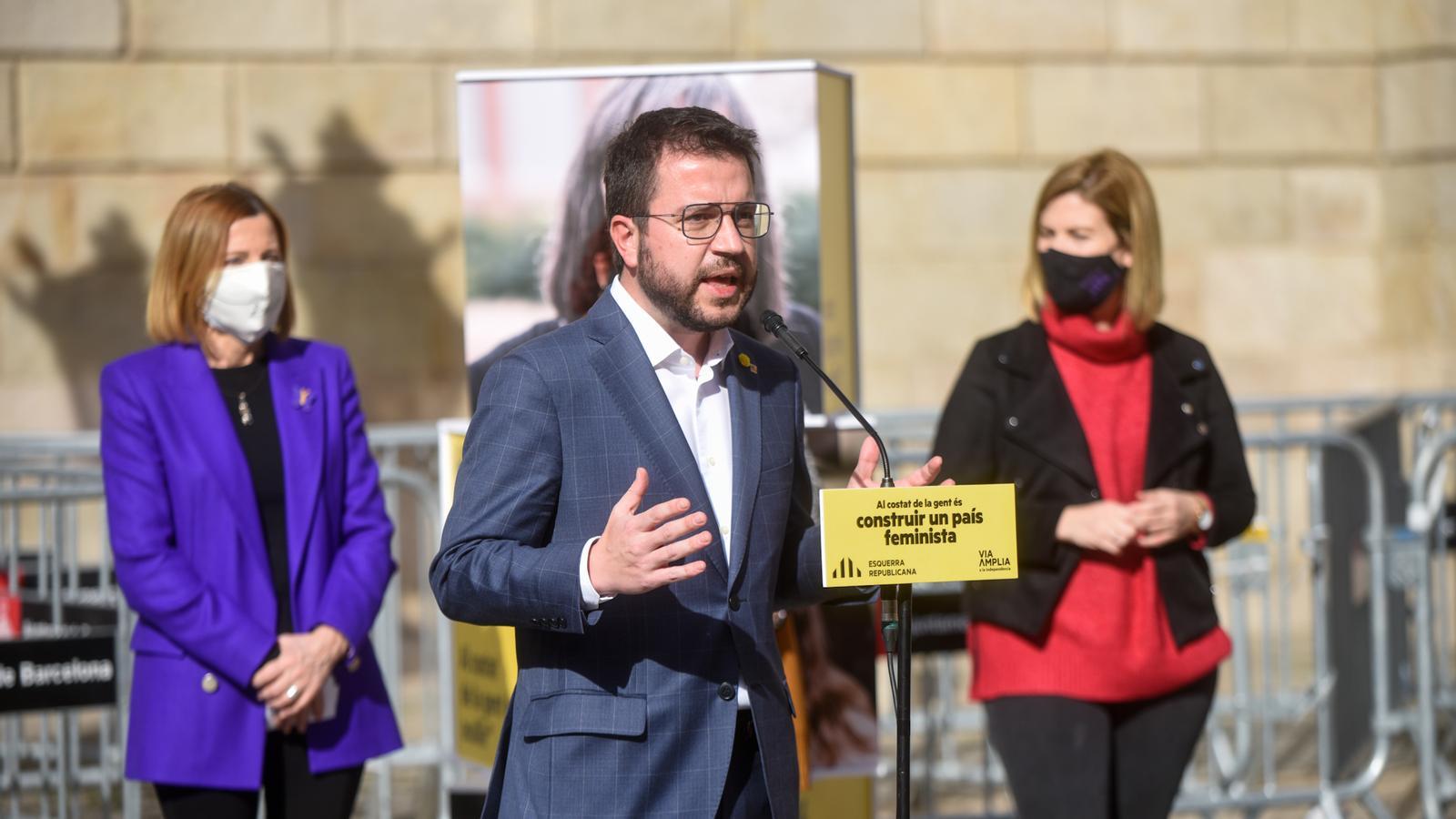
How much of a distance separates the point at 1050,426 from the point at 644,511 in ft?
6.18

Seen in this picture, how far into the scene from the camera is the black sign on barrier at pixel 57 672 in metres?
5.45

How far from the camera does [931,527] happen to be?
295 cm

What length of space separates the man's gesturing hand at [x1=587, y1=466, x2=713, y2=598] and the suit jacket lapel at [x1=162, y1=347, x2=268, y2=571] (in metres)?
1.82

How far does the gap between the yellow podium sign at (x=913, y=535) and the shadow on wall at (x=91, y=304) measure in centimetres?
702

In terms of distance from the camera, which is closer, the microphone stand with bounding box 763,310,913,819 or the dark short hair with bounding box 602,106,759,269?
the microphone stand with bounding box 763,310,913,819

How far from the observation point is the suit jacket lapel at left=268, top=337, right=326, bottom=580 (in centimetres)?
438

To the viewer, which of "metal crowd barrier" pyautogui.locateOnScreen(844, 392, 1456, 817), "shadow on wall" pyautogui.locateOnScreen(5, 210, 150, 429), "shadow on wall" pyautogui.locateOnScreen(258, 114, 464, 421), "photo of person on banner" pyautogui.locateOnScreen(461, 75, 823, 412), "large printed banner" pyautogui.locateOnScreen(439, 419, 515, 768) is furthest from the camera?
"shadow on wall" pyautogui.locateOnScreen(258, 114, 464, 421)

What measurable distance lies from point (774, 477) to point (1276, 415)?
15.6ft

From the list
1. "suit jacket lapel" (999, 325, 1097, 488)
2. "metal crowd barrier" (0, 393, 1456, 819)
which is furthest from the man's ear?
"metal crowd barrier" (0, 393, 1456, 819)

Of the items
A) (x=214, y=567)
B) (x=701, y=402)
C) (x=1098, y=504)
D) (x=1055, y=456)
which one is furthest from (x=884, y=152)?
(x=701, y=402)

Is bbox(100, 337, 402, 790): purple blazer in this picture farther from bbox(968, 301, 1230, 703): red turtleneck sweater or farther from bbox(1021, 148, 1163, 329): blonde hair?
bbox(1021, 148, 1163, 329): blonde hair

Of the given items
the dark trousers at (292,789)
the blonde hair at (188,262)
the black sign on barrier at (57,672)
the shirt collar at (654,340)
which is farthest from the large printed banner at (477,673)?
the shirt collar at (654,340)

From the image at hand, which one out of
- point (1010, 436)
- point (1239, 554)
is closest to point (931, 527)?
point (1010, 436)

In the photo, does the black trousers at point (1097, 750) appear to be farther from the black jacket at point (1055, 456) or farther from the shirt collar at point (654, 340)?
the shirt collar at point (654, 340)
